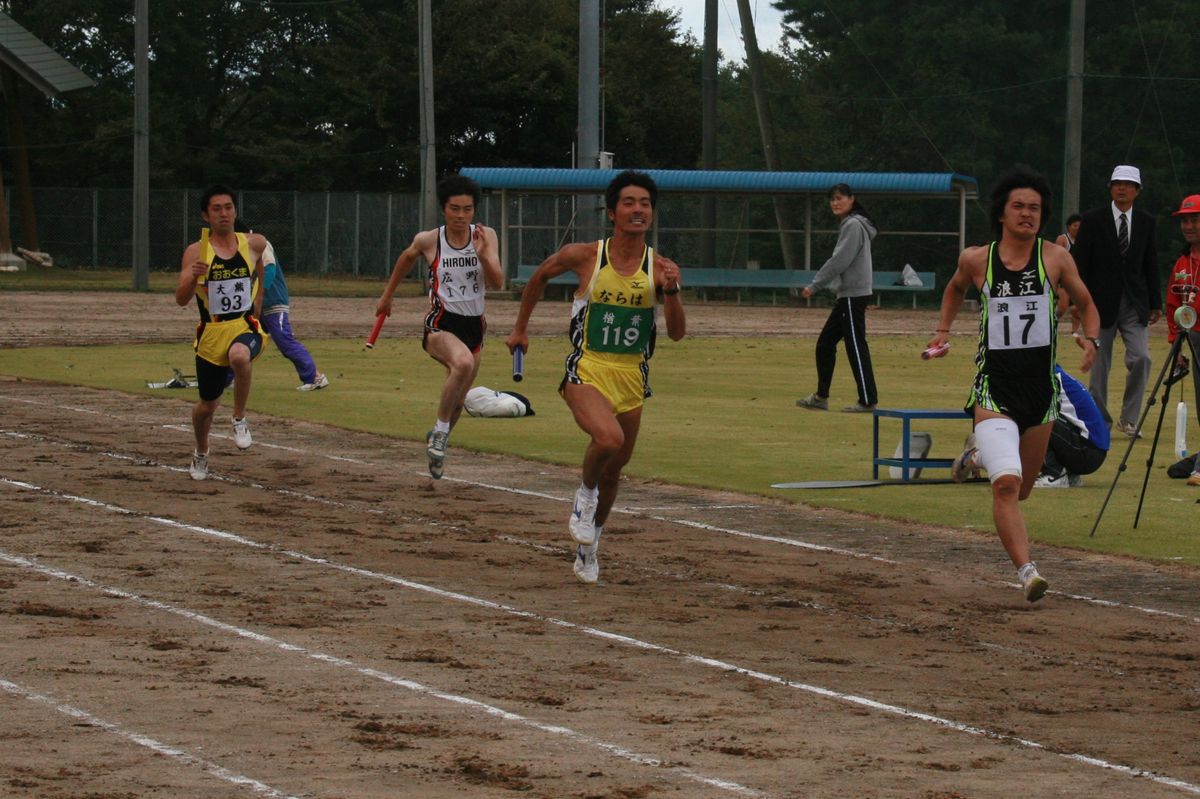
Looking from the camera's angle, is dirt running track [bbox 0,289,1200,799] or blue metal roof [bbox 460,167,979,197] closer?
dirt running track [bbox 0,289,1200,799]

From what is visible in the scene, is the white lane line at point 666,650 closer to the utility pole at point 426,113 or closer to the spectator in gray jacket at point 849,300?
the spectator in gray jacket at point 849,300

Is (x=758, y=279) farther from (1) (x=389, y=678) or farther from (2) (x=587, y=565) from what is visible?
(1) (x=389, y=678)

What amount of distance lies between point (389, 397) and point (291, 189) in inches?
1818

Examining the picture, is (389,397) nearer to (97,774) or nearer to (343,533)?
(343,533)

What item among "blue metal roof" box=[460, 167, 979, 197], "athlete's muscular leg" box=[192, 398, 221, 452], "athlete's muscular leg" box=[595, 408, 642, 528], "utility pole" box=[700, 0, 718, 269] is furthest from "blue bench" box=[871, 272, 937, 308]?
"athlete's muscular leg" box=[595, 408, 642, 528]

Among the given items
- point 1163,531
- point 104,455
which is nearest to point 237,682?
point 1163,531

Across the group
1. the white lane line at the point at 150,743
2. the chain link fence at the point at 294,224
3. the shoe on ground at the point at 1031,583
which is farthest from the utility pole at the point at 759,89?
the white lane line at the point at 150,743

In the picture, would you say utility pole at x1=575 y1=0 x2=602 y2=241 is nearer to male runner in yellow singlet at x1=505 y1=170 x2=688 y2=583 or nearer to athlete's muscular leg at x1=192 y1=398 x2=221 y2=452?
athlete's muscular leg at x1=192 y1=398 x2=221 y2=452

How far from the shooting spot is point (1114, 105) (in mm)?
55156

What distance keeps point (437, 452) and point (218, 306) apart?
1.95 meters

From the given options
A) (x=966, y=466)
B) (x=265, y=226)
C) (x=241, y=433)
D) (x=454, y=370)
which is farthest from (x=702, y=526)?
(x=265, y=226)

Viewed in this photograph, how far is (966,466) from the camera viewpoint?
14.0 metres

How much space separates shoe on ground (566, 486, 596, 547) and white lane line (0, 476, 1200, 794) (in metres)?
0.73

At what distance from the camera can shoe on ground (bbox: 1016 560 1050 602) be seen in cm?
892
